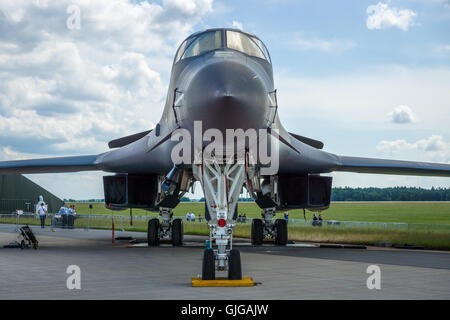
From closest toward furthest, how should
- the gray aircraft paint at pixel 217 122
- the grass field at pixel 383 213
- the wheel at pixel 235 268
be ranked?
the wheel at pixel 235 268 → the gray aircraft paint at pixel 217 122 → the grass field at pixel 383 213

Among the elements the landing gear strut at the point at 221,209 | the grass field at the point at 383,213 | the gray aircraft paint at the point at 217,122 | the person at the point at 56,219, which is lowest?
the grass field at the point at 383,213

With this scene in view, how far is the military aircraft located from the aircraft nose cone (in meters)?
0.02

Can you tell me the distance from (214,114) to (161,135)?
4.70m

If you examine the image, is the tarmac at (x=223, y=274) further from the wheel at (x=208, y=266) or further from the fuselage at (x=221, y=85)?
the fuselage at (x=221, y=85)

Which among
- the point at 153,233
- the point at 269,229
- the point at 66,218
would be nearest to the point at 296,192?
the point at 269,229

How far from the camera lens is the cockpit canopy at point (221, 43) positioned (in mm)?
10859

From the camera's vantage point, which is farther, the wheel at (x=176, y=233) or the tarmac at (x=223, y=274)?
the wheel at (x=176, y=233)

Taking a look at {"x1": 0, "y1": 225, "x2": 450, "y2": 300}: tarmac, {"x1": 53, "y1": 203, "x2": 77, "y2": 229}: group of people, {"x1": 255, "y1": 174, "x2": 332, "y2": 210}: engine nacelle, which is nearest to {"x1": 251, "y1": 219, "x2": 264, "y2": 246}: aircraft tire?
{"x1": 255, "y1": 174, "x2": 332, "y2": 210}: engine nacelle

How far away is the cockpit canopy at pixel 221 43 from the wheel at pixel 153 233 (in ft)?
20.9

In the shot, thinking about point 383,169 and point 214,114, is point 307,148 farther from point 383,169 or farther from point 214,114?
point 214,114

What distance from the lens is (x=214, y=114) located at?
352 inches

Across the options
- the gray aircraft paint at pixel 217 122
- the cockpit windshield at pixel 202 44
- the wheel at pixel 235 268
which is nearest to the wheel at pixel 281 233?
the gray aircraft paint at pixel 217 122

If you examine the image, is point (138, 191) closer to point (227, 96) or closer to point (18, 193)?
point (227, 96)
